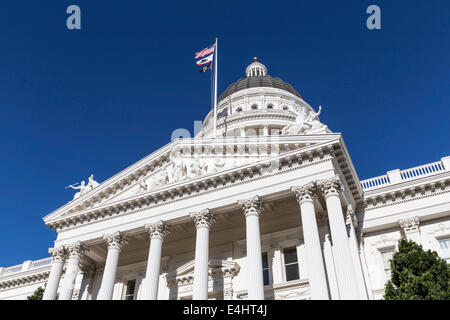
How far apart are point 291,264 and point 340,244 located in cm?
532

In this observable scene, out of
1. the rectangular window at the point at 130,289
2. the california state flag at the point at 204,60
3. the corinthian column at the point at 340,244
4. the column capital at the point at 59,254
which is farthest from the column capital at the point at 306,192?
the california state flag at the point at 204,60

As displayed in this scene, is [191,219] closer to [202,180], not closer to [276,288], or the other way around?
[202,180]

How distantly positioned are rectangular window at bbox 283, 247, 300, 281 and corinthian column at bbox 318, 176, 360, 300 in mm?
4686

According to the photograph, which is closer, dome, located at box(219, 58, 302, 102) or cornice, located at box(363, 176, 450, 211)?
cornice, located at box(363, 176, 450, 211)

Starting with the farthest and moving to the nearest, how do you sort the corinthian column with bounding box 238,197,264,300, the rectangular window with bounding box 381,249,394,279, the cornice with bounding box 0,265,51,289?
1. the cornice with bounding box 0,265,51,289
2. the rectangular window with bounding box 381,249,394,279
3. the corinthian column with bounding box 238,197,264,300

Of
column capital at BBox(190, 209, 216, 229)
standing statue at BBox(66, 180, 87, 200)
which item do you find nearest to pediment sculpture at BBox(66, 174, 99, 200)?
standing statue at BBox(66, 180, 87, 200)

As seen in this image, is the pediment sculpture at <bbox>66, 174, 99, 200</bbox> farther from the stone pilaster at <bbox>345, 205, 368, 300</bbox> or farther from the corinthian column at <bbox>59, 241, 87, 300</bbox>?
the stone pilaster at <bbox>345, 205, 368, 300</bbox>

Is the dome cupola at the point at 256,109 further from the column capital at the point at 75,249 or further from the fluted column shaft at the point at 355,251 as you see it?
the column capital at the point at 75,249

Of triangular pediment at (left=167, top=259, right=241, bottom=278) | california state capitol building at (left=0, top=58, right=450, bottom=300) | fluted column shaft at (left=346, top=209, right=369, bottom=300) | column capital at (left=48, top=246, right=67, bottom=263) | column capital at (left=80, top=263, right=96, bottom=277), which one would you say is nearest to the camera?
fluted column shaft at (left=346, top=209, right=369, bottom=300)

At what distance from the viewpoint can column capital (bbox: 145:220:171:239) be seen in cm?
2348

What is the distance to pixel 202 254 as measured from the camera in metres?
21.2

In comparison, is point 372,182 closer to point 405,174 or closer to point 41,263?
point 405,174

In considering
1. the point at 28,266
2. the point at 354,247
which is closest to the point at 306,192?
the point at 354,247
